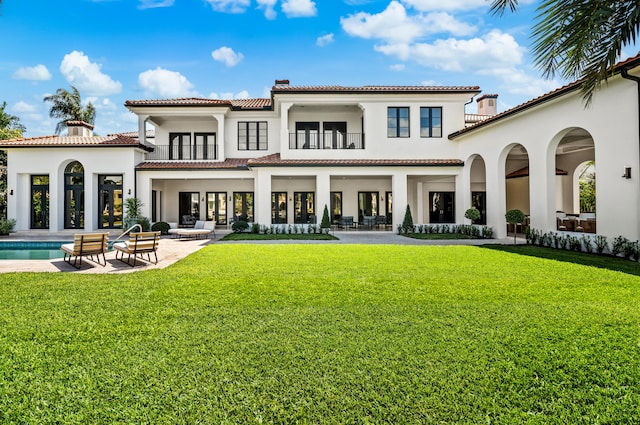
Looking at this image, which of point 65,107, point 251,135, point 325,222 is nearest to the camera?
point 325,222

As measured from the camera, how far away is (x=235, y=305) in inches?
229

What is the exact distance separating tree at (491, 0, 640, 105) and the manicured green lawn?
4.44 metres

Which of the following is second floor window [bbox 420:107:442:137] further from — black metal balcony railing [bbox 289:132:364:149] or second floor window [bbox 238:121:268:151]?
second floor window [bbox 238:121:268:151]

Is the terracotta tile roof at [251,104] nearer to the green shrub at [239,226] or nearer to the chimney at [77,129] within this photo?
the green shrub at [239,226]

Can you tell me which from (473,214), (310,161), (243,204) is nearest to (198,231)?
(310,161)

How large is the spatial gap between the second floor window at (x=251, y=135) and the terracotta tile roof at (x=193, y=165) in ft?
6.56

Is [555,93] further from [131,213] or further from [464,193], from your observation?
[131,213]

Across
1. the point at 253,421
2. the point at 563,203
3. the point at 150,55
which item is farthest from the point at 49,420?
the point at 563,203

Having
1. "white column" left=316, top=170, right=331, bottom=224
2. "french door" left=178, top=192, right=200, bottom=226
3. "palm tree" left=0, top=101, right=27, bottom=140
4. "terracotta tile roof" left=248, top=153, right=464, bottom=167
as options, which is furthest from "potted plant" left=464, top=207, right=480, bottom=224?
"palm tree" left=0, top=101, right=27, bottom=140

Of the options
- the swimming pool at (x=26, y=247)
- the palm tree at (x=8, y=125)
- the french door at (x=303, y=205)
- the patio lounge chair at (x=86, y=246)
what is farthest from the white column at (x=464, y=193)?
the palm tree at (x=8, y=125)

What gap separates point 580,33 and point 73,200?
24.0 metres

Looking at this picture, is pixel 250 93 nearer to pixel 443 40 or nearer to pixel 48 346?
pixel 443 40

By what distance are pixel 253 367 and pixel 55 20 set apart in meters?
18.7

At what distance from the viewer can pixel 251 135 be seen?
23.0 meters
